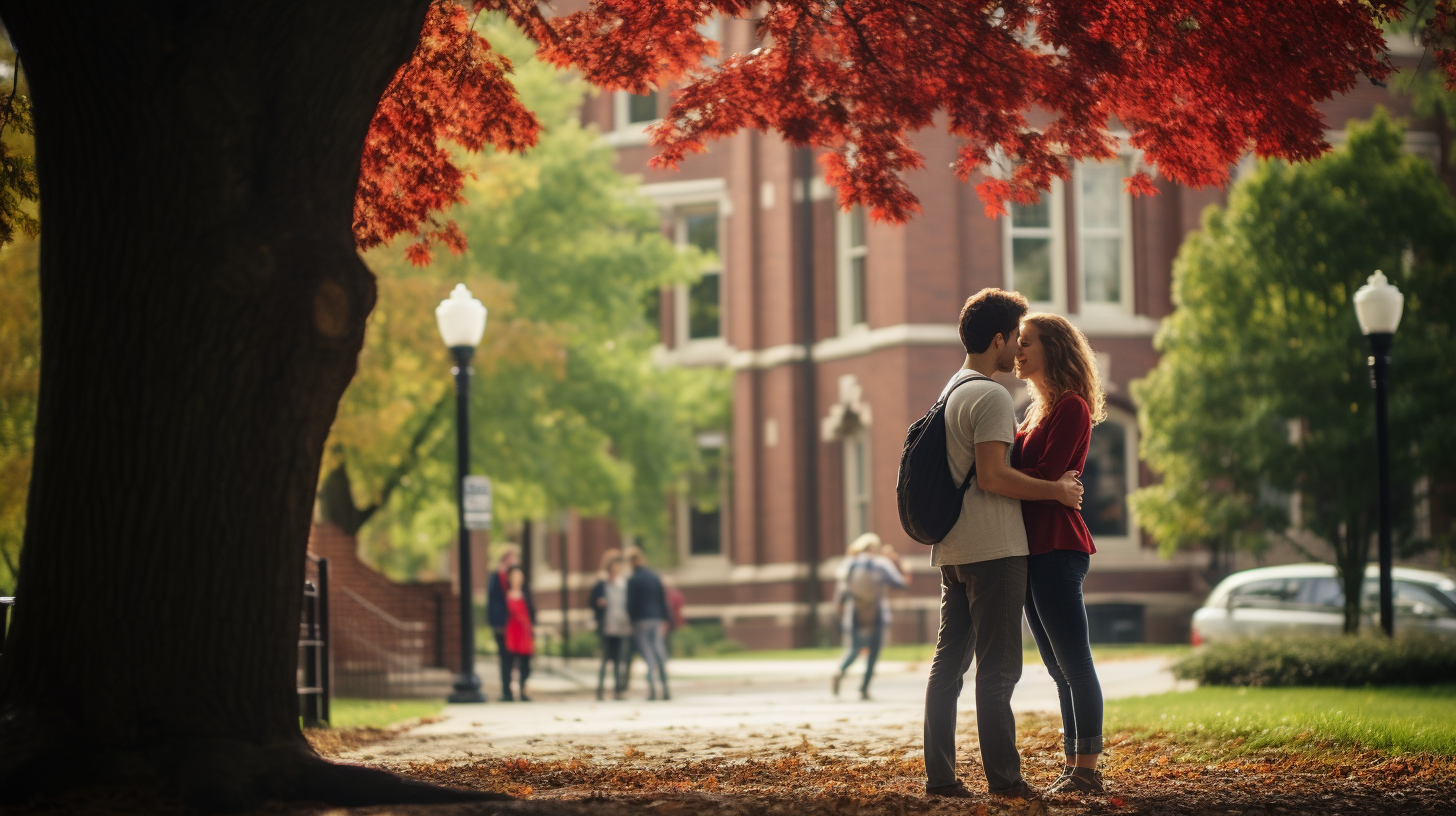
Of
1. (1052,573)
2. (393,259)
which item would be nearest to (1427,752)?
(1052,573)

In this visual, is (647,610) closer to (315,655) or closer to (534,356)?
(534,356)

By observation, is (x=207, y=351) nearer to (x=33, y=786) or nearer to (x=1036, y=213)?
(x=33, y=786)

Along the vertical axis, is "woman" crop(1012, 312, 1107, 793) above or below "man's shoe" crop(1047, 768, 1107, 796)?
above

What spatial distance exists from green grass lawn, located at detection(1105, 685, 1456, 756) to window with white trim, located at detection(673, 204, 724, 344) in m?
21.1

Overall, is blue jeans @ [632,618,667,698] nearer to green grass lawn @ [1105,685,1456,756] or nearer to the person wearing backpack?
the person wearing backpack

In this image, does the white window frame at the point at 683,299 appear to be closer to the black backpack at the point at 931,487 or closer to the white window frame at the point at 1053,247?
the white window frame at the point at 1053,247

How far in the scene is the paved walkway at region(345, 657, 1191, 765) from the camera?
8.83m

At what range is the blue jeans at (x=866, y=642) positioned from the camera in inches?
602

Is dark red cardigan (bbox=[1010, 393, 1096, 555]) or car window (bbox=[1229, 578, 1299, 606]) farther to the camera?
car window (bbox=[1229, 578, 1299, 606])

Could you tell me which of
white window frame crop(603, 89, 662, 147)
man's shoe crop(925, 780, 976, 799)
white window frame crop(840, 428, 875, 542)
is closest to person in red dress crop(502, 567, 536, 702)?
man's shoe crop(925, 780, 976, 799)

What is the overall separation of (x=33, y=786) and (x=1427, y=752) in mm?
6051

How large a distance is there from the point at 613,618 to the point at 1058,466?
12.1 m

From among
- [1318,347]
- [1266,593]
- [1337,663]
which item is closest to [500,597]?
[1337,663]

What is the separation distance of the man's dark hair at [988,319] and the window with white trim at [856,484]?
2307cm
